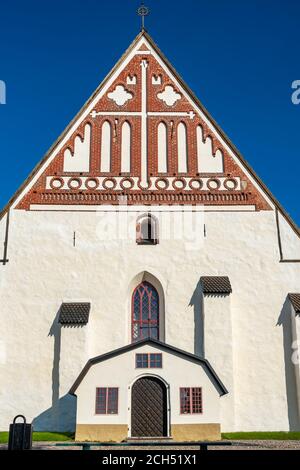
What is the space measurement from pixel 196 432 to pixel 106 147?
13465 mm

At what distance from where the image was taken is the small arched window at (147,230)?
2552 cm

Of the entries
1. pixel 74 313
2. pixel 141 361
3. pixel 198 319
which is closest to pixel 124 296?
pixel 74 313

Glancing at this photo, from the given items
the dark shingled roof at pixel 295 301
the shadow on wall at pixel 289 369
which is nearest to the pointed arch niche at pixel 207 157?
the dark shingled roof at pixel 295 301

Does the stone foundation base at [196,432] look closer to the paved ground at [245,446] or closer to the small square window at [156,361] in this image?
the paved ground at [245,446]

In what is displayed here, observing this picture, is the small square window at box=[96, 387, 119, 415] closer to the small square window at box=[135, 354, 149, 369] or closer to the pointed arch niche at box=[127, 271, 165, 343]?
the small square window at box=[135, 354, 149, 369]

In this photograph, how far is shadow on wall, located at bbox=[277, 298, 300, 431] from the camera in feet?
75.6

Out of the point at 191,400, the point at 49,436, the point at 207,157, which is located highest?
the point at 207,157

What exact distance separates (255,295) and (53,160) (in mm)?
11089

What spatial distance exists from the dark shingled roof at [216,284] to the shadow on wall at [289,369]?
2.64 meters

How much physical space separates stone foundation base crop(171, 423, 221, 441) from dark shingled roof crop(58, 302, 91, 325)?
226 inches

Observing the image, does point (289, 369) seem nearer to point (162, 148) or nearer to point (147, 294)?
point (147, 294)

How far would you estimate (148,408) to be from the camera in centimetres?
2106
